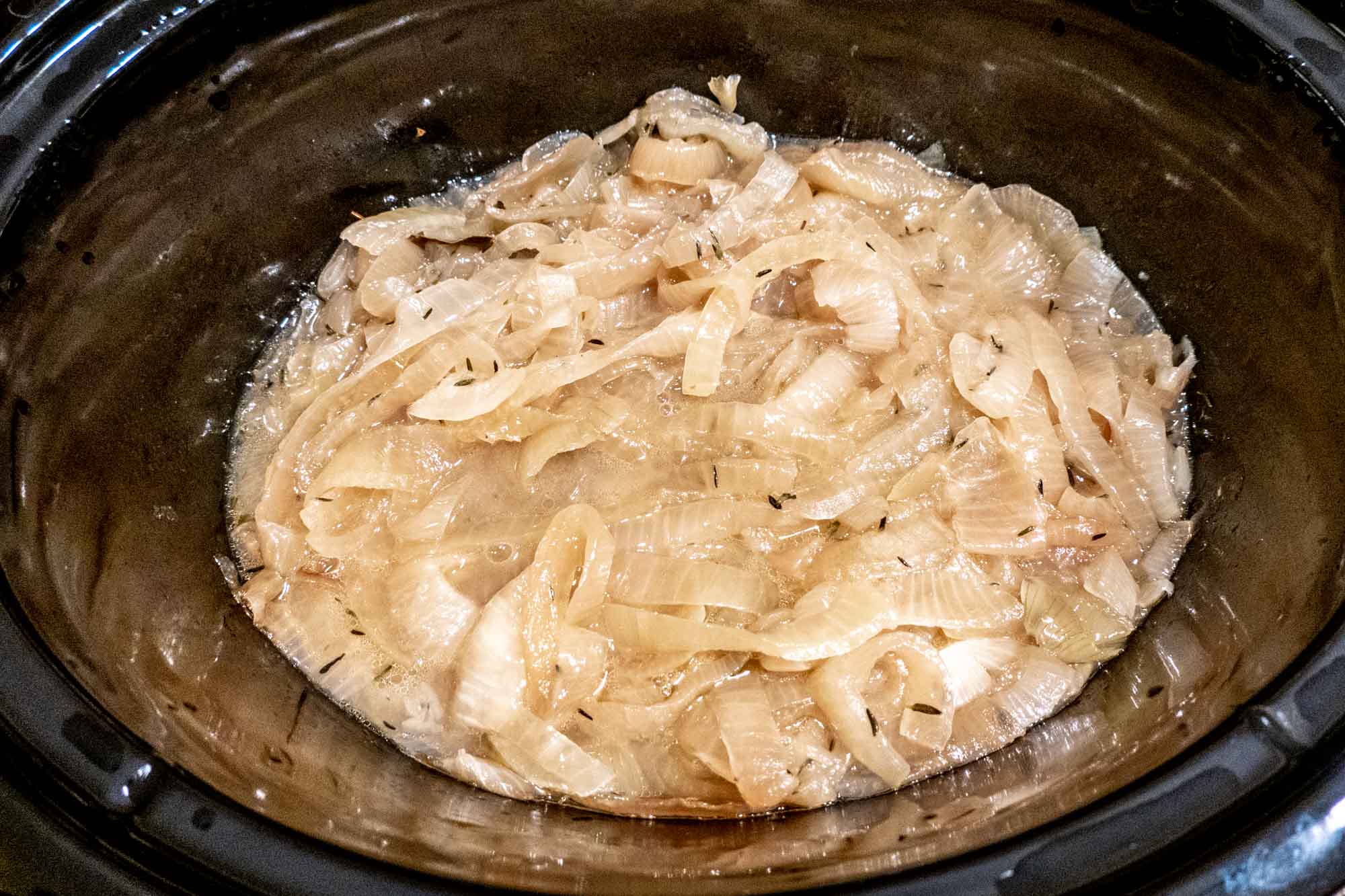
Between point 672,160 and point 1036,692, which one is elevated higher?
point 672,160

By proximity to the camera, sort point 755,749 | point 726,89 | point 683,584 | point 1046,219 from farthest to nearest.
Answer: point 726,89
point 1046,219
point 683,584
point 755,749

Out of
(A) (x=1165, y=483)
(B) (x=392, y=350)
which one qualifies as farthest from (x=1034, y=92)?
(B) (x=392, y=350)

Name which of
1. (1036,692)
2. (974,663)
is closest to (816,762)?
(974,663)

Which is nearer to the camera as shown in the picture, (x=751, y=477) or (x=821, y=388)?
(x=751, y=477)

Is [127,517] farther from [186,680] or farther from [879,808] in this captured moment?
[879,808]

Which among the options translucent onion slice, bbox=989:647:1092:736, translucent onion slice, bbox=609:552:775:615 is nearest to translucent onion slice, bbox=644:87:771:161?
translucent onion slice, bbox=609:552:775:615

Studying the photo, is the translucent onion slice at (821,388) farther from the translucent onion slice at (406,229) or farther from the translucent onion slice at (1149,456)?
the translucent onion slice at (406,229)

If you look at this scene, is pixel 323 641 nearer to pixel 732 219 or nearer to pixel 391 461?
pixel 391 461
